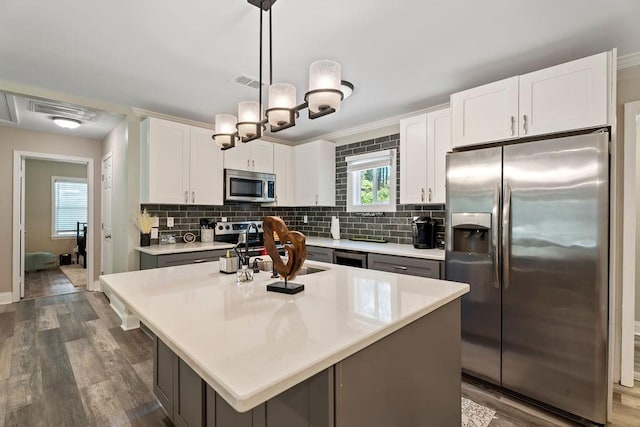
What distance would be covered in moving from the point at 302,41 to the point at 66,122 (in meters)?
3.51

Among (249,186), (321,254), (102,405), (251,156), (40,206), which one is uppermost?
(251,156)

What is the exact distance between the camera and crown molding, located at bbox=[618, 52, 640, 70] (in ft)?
Result: 7.23

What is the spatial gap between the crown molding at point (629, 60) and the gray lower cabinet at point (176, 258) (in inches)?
150

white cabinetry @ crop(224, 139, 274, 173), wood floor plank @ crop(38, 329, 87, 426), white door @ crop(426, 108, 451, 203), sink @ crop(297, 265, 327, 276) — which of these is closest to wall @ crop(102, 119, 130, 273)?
wood floor plank @ crop(38, 329, 87, 426)

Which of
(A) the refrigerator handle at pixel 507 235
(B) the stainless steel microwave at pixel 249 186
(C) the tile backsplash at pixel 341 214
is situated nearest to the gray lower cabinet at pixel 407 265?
(A) the refrigerator handle at pixel 507 235

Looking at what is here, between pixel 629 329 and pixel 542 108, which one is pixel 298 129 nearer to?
pixel 542 108

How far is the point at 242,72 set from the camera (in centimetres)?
252

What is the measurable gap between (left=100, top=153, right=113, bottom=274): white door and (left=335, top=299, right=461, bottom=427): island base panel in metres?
4.27

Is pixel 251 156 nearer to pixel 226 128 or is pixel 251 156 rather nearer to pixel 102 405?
pixel 226 128

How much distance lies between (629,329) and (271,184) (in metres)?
3.77

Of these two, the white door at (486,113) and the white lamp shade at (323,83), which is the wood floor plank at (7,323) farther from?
the white door at (486,113)

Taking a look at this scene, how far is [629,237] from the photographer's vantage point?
2248mm

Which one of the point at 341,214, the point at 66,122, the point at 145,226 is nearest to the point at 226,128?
the point at 145,226

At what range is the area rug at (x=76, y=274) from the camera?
542 centimetres
